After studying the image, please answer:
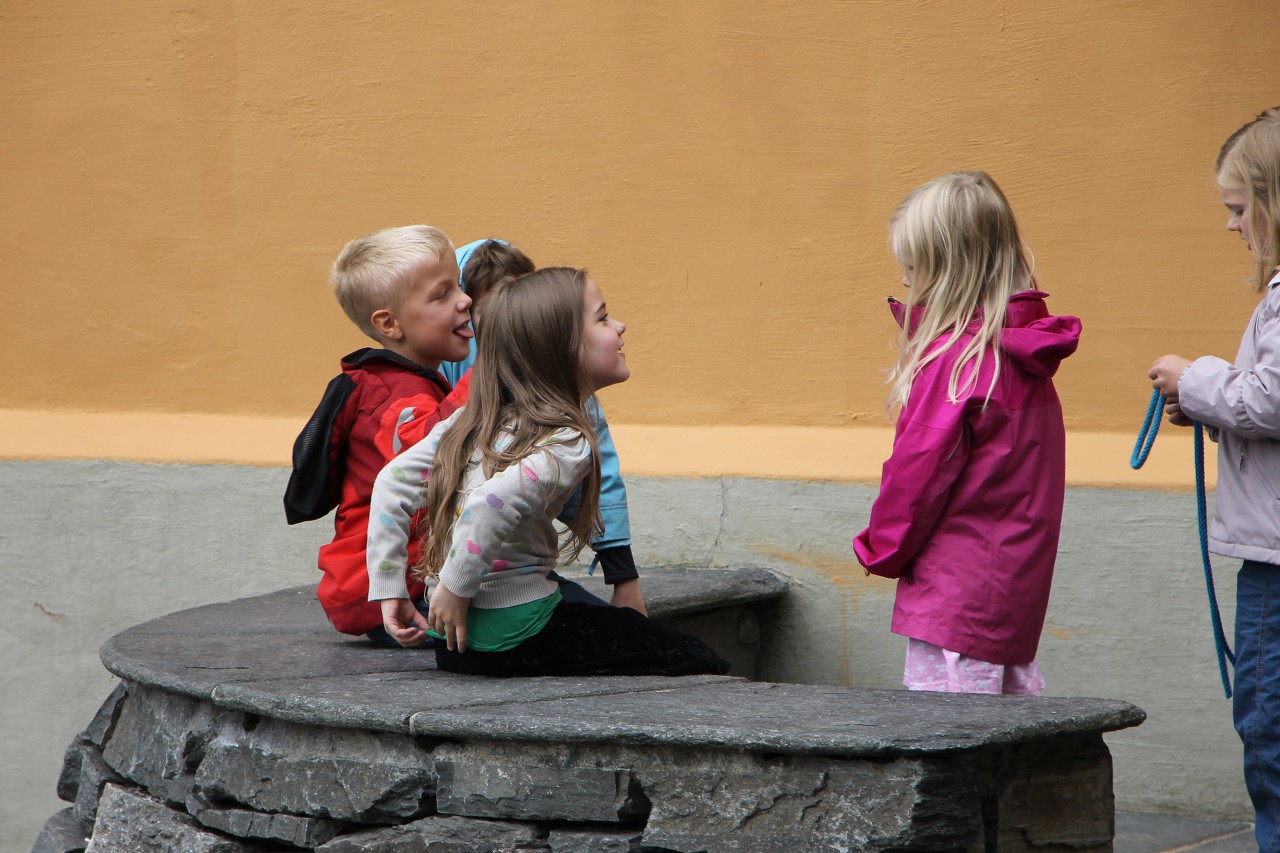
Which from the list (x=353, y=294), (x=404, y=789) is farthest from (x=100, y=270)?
(x=404, y=789)

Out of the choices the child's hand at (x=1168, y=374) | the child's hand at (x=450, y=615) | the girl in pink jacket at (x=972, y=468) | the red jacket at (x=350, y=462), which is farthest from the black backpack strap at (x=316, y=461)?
the child's hand at (x=1168, y=374)

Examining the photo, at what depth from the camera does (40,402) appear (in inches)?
193

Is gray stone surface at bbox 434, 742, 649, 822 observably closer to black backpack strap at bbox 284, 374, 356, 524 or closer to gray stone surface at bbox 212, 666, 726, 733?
gray stone surface at bbox 212, 666, 726, 733

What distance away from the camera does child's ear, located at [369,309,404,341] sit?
3154 millimetres

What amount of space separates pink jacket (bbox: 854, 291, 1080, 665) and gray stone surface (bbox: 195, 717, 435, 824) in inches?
38.9

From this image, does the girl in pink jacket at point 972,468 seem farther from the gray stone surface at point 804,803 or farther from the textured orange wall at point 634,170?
the textured orange wall at point 634,170

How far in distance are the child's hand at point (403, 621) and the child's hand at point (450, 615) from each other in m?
0.14

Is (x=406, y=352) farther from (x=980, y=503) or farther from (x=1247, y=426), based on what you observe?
(x=1247, y=426)

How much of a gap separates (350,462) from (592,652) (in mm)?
744

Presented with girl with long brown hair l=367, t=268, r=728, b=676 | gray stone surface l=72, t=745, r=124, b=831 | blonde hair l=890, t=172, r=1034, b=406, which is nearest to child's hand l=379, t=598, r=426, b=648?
girl with long brown hair l=367, t=268, r=728, b=676

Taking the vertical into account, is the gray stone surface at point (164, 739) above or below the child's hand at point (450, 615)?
below

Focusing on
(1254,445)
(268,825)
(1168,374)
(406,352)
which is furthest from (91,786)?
(1254,445)

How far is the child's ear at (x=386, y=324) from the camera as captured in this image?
10.3ft

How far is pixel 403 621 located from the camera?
113 inches
